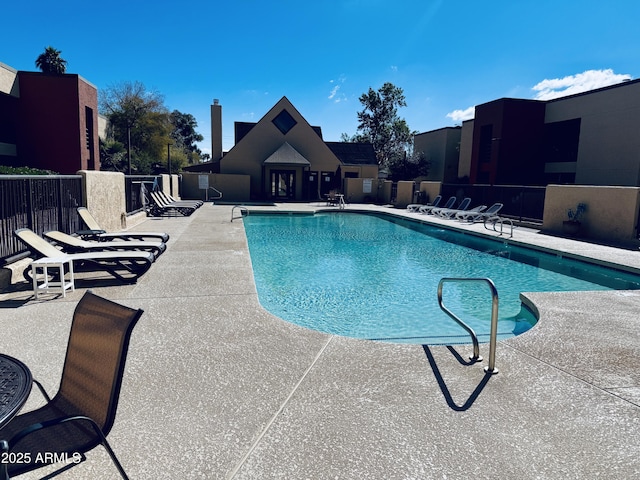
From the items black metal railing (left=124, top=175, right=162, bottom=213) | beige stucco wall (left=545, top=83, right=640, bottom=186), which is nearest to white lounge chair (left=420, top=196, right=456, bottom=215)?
beige stucco wall (left=545, top=83, right=640, bottom=186)

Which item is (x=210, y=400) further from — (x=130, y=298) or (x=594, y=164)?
(x=594, y=164)

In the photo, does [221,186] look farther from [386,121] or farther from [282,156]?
[386,121]

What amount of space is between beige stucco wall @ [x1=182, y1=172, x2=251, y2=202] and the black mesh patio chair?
2730 cm

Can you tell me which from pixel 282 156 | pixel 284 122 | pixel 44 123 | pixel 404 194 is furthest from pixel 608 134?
pixel 44 123

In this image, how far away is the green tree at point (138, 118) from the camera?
44.2 meters

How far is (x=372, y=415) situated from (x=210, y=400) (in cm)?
130

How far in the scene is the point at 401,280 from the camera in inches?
375

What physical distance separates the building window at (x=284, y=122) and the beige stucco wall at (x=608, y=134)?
61.7ft

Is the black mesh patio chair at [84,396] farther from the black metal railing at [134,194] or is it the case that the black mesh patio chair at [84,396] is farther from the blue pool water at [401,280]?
the black metal railing at [134,194]

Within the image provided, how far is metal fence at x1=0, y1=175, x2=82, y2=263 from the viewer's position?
6.59m

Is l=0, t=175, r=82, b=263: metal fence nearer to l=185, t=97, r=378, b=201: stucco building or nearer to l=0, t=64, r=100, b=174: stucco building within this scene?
l=0, t=64, r=100, b=174: stucco building

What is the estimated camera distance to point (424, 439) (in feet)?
9.34

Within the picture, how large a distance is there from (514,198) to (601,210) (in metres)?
5.28

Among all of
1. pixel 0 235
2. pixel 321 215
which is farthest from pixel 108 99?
pixel 0 235
